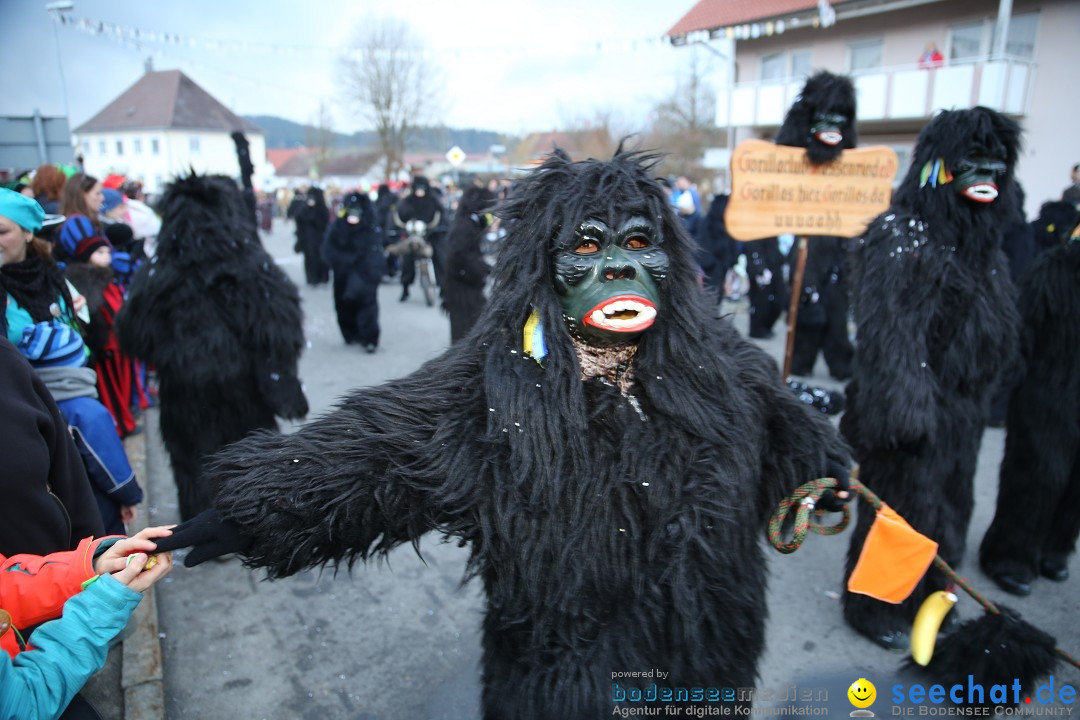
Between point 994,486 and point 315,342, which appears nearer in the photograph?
point 994,486

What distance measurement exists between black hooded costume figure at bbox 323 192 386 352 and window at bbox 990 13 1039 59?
50.3 ft

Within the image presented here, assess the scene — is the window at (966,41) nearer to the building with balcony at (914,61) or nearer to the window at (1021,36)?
the building with balcony at (914,61)

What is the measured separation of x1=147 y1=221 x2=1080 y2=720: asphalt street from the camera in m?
2.92

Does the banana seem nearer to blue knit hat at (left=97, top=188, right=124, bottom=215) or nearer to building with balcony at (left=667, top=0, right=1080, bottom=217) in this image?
blue knit hat at (left=97, top=188, right=124, bottom=215)

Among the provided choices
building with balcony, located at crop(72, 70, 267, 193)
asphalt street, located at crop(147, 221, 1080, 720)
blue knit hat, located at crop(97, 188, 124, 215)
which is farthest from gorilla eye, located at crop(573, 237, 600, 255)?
building with balcony, located at crop(72, 70, 267, 193)

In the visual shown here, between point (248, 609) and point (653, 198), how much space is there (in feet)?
10.2

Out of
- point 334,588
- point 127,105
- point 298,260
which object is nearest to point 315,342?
point 334,588

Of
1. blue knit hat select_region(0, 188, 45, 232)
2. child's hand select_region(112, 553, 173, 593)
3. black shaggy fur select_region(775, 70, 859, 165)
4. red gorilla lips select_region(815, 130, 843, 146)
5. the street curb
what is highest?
black shaggy fur select_region(775, 70, 859, 165)

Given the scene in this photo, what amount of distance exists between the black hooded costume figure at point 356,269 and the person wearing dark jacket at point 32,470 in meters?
6.82

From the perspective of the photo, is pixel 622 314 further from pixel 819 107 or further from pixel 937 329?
pixel 819 107

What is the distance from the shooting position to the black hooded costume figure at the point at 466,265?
7.70 m

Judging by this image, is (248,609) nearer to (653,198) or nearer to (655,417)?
(655,417)

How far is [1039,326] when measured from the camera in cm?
366

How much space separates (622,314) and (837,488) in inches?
40.2
